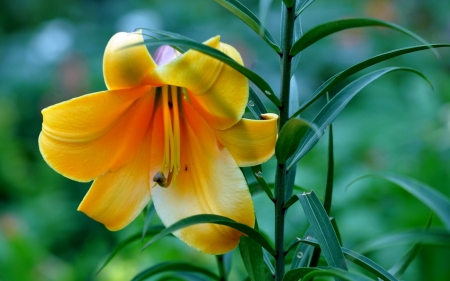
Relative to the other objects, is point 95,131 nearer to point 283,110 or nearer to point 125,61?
point 125,61

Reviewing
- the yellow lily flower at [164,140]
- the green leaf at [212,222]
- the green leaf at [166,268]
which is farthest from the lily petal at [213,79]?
the green leaf at [166,268]

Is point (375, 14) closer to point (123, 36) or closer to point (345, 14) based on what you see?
point (345, 14)

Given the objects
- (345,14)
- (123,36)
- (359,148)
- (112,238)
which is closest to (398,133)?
(359,148)

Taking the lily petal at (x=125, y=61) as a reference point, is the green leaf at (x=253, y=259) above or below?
below

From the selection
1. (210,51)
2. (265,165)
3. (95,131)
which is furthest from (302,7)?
(265,165)

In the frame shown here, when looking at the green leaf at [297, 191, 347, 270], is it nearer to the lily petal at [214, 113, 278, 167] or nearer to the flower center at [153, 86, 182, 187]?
the lily petal at [214, 113, 278, 167]

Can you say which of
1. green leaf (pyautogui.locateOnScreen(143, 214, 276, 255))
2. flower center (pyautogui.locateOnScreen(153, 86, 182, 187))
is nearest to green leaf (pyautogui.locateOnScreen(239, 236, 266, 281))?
green leaf (pyautogui.locateOnScreen(143, 214, 276, 255))

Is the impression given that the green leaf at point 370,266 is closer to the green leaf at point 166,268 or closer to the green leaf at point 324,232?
the green leaf at point 324,232
